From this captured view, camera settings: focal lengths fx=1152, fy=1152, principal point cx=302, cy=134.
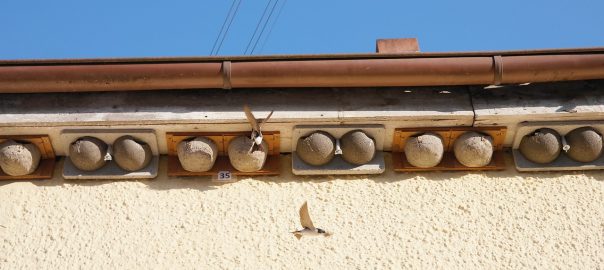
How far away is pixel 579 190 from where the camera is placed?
5523 mm

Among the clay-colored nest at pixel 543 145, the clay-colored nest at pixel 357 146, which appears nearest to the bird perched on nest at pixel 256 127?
the clay-colored nest at pixel 357 146

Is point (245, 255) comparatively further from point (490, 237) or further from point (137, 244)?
point (490, 237)

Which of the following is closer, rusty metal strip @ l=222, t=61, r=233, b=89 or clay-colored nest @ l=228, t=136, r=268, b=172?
rusty metal strip @ l=222, t=61, r=233, b=89

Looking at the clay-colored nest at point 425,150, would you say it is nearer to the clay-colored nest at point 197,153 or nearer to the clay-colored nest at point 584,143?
the clay-colored nest at point 584,143

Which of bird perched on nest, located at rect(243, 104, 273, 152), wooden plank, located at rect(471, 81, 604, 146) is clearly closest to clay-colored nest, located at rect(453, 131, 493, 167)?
wooden plank, located at rect(471, 81, 604, 146)

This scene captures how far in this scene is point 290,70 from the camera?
17.5 ft

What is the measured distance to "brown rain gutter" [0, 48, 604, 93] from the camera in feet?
17.4

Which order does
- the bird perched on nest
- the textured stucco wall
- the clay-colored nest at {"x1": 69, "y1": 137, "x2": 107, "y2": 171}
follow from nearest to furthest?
the textured stucco wall < the bird perched on nest < the clay-colored nest at {"x1": 69, "y1": 137, "x2": 107, "y2": 171}

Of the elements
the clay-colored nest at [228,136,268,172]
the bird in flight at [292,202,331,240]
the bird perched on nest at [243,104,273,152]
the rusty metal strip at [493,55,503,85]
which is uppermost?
the rusty metal strip at [493,55,503,85]

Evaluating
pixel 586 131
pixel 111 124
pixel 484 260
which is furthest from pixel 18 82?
pixel 586 131

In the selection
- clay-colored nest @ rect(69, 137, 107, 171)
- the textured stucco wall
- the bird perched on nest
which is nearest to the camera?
the textured stucco wall

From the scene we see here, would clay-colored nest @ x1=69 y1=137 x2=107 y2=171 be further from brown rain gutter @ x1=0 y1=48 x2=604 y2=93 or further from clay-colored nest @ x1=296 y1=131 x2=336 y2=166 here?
clay-colored nest @ x1=296 y1=131 x2=336 y2=166

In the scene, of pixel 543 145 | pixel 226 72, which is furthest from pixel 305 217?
pixel 543 145

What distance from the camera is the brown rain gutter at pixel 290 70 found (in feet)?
17.4
